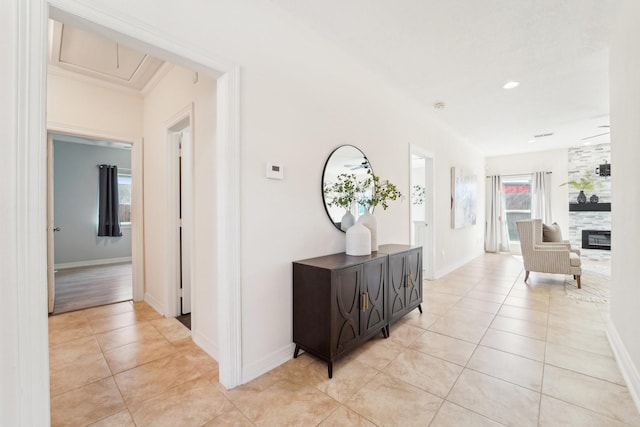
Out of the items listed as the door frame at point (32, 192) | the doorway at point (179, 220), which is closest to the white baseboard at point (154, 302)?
the doorway at point (179, 220)

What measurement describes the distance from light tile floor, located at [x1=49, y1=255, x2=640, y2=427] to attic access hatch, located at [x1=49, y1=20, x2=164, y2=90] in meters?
2.65

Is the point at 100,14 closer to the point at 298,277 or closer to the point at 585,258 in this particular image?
the point at 298,277

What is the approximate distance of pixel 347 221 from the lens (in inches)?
107

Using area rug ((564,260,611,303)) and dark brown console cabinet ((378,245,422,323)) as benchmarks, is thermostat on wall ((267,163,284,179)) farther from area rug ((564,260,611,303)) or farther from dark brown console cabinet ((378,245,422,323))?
area rug ((564,260,611,303))

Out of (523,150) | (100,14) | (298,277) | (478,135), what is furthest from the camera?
(523,150)

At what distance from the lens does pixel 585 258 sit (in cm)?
634

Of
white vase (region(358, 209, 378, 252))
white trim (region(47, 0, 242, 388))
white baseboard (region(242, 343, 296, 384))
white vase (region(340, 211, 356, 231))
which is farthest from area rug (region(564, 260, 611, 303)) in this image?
white trim (region(47, 0, 242, 388))

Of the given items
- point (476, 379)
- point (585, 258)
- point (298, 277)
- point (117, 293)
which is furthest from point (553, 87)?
point (117, 293)

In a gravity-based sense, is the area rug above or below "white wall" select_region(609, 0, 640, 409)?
below

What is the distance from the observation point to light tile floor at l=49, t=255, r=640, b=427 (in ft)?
5.17

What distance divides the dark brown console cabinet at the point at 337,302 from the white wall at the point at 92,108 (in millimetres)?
2919

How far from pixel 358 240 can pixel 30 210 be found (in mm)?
2051

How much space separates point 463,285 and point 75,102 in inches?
218

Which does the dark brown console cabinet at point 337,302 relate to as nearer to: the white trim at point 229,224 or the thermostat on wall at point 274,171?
the white trim at point 229,224
